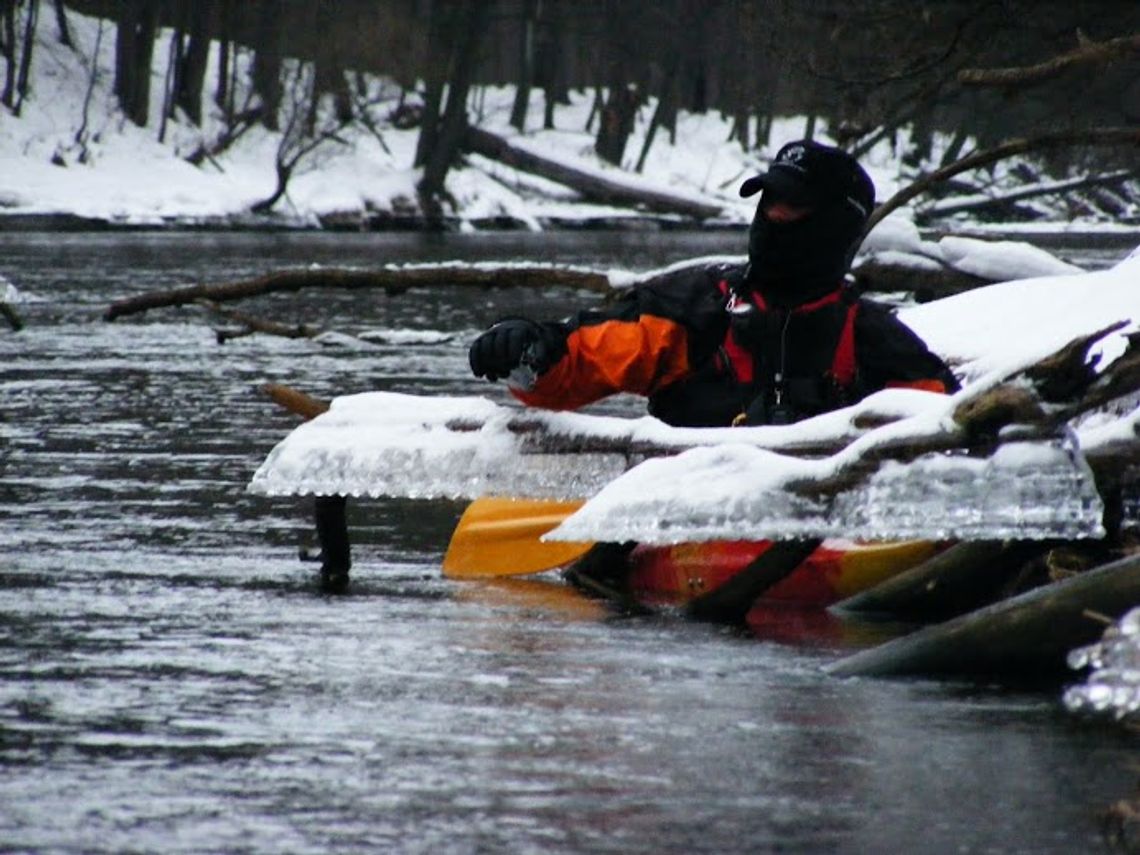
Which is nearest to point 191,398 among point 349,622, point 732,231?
point 349,622

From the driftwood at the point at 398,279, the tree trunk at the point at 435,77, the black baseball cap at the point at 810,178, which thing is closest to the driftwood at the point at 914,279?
the driftwood at the point at 398,279

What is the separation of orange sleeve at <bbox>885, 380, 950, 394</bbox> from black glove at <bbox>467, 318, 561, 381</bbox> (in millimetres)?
1006

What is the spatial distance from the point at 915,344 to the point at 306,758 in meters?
2.70

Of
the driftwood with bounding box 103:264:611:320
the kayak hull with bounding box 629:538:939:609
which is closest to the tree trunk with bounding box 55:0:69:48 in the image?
the driftwood with bounding box 103:264:611:320

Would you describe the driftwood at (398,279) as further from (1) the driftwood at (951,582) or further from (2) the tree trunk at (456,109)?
(2) the tree trunk at (456,109)

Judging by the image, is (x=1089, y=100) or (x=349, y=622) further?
(x=1089, y=100)

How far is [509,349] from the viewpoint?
615 cm

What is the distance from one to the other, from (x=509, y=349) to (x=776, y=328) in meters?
0.88

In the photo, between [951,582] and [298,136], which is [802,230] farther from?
[298,136]

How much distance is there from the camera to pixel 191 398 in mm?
13859

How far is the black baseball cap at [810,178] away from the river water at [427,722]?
1207 mm

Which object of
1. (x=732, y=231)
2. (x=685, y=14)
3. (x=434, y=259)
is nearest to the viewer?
(x=434, y=259)

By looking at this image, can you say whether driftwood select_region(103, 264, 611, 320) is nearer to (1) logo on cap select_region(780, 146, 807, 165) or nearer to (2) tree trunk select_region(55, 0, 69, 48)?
(1) logo on cap select_region(780, 146, 807, 165)

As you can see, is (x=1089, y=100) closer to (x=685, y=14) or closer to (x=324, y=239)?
(x=324, y=239)
